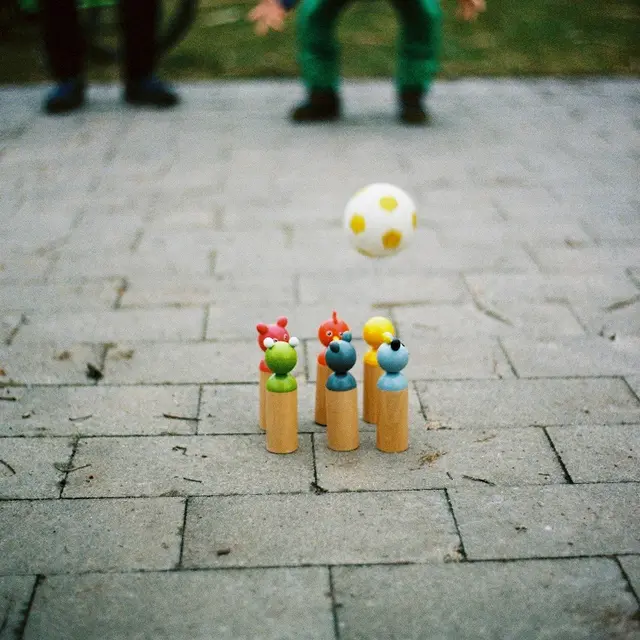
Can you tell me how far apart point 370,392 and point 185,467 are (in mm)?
726

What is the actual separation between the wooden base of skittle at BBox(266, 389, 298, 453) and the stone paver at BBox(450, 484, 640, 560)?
59 centimetres

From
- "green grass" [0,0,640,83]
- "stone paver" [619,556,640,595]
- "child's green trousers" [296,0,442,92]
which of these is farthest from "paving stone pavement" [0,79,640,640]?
"green grass" [0,0,640,83]

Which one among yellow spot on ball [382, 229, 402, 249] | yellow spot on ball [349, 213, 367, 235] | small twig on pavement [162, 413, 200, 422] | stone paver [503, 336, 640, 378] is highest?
yellow spot on ball [349, 213, 367, 235]

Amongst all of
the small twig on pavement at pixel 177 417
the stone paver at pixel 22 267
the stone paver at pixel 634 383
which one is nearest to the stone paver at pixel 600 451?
the stone paver at pixel 634 383

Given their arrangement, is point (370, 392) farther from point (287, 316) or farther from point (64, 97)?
point (64, 97)

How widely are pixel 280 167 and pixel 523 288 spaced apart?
253 centimetres

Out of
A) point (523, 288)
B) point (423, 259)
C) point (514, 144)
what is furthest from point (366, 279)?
point (514, 144)

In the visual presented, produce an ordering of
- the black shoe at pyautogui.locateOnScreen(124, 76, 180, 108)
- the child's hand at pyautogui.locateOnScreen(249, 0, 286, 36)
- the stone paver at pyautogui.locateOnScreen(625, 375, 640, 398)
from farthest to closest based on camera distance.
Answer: the black shoe at pyautogui.locateOnScreen(124, 76, 180, 108) < the child's hand at pyautogui.locateOnScreen(249, 0, 286, 36) < the stone paver at pyautogui.locateOnScreen(625, 375, 640, 398)

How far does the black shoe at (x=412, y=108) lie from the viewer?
734 centimetres

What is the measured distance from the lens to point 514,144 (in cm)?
689

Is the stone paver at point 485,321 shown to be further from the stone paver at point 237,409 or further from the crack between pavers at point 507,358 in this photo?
the stone paver at point 237,409

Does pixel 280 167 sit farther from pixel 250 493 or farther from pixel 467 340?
pixel 250 493

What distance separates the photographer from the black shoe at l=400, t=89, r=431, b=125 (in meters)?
7.34

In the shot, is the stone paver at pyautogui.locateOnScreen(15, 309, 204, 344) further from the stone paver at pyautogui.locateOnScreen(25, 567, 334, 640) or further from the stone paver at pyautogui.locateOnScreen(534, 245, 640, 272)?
the stone paver at pyautogui.locateOnScreen(534, 245, 640, 272)
